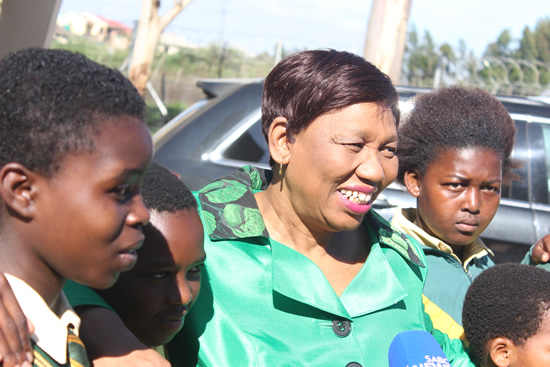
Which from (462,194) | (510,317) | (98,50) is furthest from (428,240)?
(98,50)

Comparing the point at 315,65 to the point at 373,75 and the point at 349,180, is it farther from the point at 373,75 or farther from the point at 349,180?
the point at 349,180

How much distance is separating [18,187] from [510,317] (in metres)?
1.96

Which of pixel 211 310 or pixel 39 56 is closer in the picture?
pixel 39 56

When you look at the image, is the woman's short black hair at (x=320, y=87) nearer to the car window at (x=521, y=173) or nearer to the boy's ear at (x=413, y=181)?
the boy's ear at (x=413, y=181)

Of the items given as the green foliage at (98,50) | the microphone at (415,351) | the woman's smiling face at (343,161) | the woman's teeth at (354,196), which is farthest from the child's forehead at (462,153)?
the green foliage at (98,50)

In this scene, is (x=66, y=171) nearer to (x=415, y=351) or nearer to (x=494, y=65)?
(x=415, y=351)

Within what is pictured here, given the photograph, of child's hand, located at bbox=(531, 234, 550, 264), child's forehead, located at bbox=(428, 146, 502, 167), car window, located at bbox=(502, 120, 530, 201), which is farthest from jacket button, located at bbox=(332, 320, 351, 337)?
car window, located at bbox=(502, 120, 530, 201)

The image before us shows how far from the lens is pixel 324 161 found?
7.02 ft

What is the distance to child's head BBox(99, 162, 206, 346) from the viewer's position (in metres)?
1.76

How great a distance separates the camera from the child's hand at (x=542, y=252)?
→ 2.94 meters

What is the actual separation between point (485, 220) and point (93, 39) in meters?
17.9

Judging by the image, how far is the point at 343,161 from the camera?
6.97 feet

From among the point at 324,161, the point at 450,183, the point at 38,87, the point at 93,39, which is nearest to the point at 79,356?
the point at 38,87

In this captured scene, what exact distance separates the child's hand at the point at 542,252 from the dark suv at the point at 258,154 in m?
1.33
